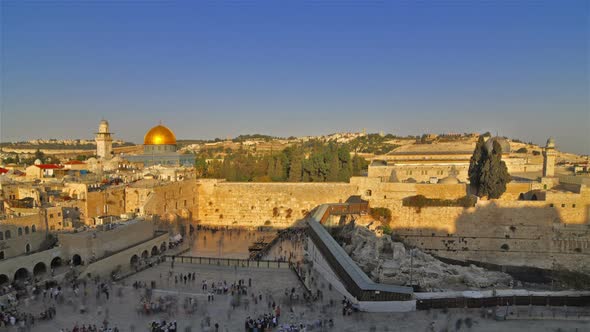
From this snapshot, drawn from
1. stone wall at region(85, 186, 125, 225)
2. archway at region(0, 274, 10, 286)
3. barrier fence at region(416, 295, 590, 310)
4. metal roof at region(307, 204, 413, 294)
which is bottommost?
barrier fence at region(416, 295, 590, 310)

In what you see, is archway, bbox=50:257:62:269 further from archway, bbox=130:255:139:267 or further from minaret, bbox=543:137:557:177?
minaret, bbox=543:137:557:177

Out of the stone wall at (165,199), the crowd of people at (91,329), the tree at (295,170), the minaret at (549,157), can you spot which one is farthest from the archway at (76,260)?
the minaret at (549,157)

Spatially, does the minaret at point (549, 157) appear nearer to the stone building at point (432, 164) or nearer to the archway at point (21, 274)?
the stone building at point (432, 164)

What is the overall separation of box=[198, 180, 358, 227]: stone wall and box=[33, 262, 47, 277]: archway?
13.4 metres

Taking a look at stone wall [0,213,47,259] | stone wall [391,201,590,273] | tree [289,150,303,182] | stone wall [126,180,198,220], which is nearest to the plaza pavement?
stone wall [0,213,47,259]

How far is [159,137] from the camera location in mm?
34969

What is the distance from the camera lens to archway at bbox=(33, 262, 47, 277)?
15.9 m

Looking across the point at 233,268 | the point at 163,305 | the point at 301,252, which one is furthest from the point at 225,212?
the point at 163,305

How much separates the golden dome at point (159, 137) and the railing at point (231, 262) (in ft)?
57.6

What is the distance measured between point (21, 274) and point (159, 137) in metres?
20.4

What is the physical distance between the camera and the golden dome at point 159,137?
114ft

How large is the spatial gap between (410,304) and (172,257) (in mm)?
10767

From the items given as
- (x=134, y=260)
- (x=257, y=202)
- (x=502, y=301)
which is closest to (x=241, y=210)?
(x=257, y=202)

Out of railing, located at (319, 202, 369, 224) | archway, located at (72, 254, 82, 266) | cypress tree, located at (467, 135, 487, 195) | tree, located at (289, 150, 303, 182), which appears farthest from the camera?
tree, located at (289, 150, 303, 182)
